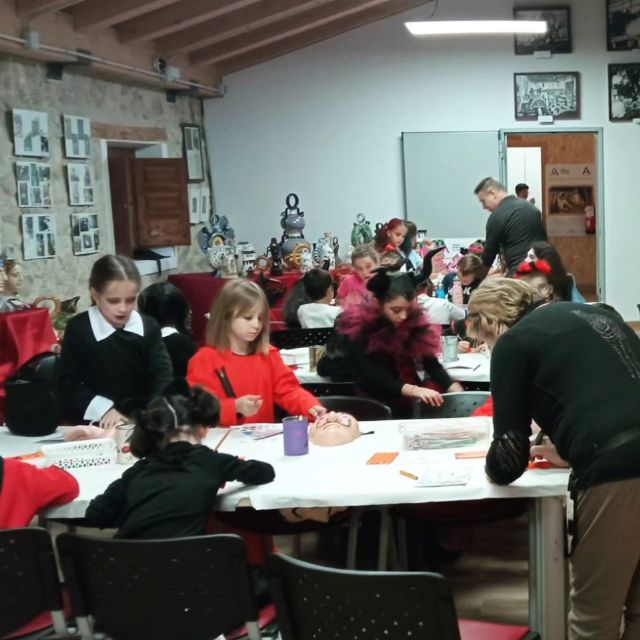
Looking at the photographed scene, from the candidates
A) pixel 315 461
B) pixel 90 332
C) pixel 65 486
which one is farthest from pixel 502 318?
pixel 90 332

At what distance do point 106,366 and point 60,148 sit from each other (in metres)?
4.10

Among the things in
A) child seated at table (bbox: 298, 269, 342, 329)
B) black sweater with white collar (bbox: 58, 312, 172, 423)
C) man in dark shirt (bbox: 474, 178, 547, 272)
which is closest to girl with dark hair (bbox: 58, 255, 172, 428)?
black sweater with white collar (bbox: 58, 312, 172, 423)

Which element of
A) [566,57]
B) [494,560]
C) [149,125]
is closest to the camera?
[494,560]

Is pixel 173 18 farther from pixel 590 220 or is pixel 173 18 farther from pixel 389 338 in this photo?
pixel 590 220

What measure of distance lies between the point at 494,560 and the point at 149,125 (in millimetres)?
6254

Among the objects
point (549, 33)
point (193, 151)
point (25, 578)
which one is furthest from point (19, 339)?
point (549, 33)

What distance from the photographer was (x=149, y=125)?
905 cm

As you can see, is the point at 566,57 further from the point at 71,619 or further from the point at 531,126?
the point at 71,619

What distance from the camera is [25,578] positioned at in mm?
2344

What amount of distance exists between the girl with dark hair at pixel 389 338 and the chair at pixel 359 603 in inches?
80.3

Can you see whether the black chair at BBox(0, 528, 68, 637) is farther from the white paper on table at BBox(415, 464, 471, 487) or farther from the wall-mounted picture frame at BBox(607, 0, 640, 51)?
the wall-mounted picture frame at BBox(607, 0, 640, 51)

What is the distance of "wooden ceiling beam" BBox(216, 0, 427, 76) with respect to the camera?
1027 cm

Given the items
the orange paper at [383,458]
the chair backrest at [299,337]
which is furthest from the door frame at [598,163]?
the orange paper at [383,458]

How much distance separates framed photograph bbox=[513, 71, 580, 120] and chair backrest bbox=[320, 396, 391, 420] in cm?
755
